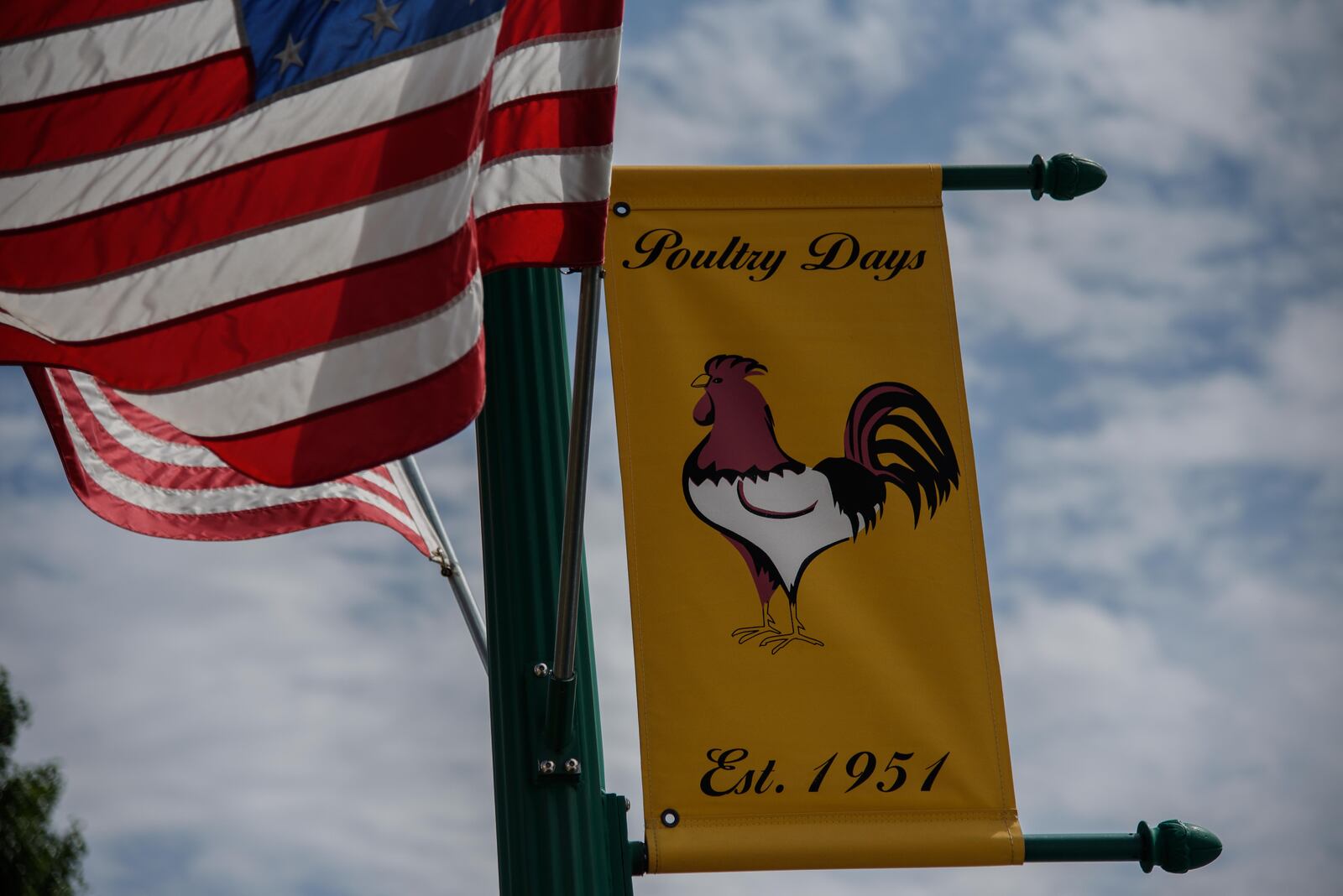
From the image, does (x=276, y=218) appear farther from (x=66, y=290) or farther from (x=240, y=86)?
(x=66, y=290)

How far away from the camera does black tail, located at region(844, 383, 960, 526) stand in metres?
4.89

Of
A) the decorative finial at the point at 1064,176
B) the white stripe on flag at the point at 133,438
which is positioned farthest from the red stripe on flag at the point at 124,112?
the decorative finial at the point at 1064,176

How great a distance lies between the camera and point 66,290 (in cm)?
401

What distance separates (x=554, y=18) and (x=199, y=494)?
3.04 meters

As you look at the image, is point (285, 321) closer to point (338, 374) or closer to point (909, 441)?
point (338, 374)

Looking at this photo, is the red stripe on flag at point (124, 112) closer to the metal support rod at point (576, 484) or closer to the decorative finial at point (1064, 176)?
the metal support rod at point (576, 484)

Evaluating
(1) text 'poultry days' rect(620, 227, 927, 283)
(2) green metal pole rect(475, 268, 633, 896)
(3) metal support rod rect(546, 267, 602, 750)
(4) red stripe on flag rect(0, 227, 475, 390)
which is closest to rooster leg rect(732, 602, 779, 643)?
(2) green metal pole rect(475, 268, 633, 896)

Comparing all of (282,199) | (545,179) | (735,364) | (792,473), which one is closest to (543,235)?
(545,179)

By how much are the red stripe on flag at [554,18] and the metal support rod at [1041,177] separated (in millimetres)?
1787

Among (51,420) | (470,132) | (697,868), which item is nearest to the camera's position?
(470,132)

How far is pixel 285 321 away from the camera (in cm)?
383

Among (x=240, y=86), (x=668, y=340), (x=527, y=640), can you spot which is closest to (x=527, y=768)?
(x=527, y=640)

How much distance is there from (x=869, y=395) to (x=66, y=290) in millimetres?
2511

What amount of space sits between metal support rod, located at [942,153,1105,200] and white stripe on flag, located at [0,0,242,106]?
267 cm
